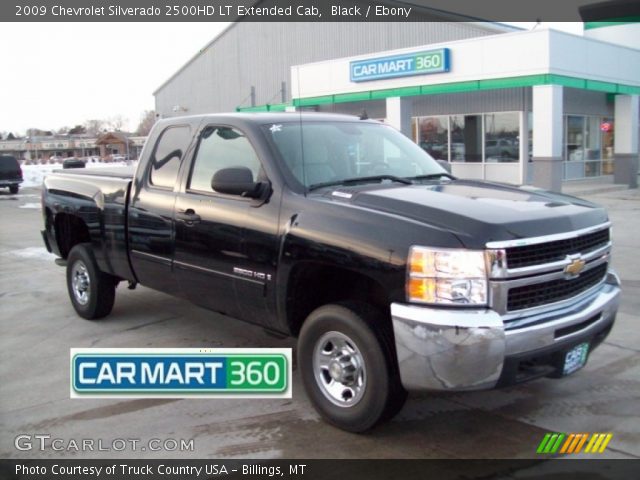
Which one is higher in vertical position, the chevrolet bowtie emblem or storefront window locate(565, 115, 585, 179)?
storefront window locate(565, 115, 585, 179)

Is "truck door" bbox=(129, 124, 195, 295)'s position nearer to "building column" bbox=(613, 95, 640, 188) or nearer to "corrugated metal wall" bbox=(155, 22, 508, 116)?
"corrugated metal wall" bbox=(155, 22, 508, 116)

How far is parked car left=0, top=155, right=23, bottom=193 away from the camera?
27344mm

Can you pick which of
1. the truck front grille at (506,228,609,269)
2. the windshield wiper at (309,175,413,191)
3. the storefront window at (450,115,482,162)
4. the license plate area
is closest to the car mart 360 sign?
the storefront window at (450,115,482,162)

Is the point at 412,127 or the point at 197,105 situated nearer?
the point at 197,105

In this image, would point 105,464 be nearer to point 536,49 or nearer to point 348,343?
point 348,343

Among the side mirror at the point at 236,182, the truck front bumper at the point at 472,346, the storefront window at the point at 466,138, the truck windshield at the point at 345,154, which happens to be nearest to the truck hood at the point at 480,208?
the truck windshield at the point at 345,154

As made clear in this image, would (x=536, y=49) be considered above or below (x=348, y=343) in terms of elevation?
above

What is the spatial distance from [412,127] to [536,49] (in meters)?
7.39

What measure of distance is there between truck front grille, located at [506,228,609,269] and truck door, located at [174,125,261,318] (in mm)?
1796

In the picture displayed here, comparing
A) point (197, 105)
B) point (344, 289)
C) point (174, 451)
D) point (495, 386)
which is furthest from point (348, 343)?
point (197, 105)

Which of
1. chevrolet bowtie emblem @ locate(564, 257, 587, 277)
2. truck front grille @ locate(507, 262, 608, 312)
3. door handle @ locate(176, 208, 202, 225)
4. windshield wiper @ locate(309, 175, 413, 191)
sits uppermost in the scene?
windshield wiper @ locate(309, 175, 413, 191)

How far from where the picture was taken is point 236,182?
4480 millimetres

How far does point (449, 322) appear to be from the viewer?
3504mm
